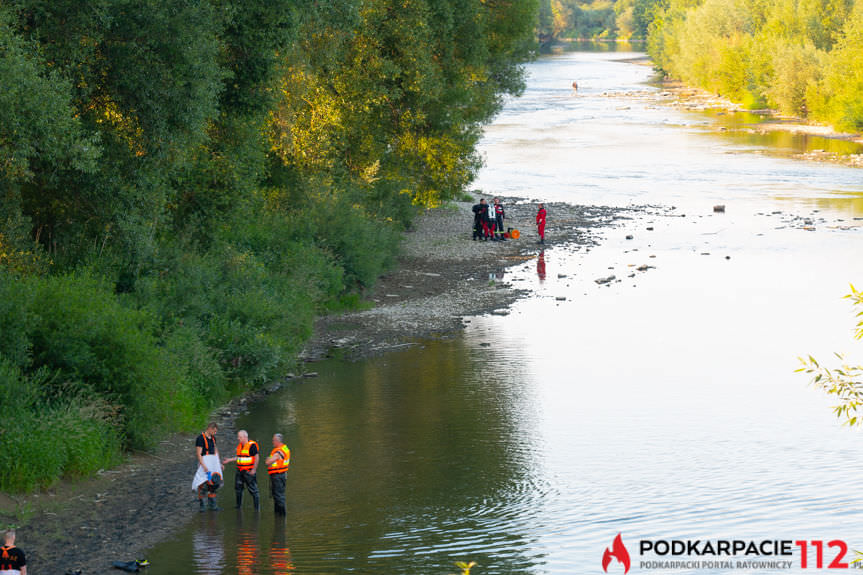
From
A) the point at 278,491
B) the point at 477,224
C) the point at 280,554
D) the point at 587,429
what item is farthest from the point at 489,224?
the point at 280,554

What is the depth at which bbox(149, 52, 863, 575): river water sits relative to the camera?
16.7 meters

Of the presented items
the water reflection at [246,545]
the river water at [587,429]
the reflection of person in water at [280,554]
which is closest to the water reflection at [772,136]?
the river water at [587,429]

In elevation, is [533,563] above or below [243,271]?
below

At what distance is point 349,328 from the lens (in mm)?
32000

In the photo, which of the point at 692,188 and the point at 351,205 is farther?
the point at 692,188

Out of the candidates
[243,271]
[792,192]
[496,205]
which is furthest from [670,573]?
[792,192]

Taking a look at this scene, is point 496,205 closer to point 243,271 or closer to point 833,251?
point 833,251

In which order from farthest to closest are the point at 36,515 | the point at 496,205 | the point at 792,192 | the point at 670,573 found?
the point at 792,192 < the point at 496,205 < the point at 36,515 < the point at 670,573

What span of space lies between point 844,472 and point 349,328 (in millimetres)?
15829

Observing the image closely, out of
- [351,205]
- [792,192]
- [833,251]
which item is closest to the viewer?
[351,205]

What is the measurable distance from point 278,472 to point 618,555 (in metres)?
5.56

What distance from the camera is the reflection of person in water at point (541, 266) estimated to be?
4006 centimetres

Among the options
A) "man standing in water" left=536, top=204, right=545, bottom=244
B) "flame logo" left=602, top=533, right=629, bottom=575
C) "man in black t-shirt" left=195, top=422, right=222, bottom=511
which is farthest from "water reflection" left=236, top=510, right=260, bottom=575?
"man standing in water" left=536, top=204, right=545, bottom=244

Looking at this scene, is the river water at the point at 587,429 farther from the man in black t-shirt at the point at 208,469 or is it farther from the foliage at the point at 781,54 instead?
the foliage at the point at 781,54
